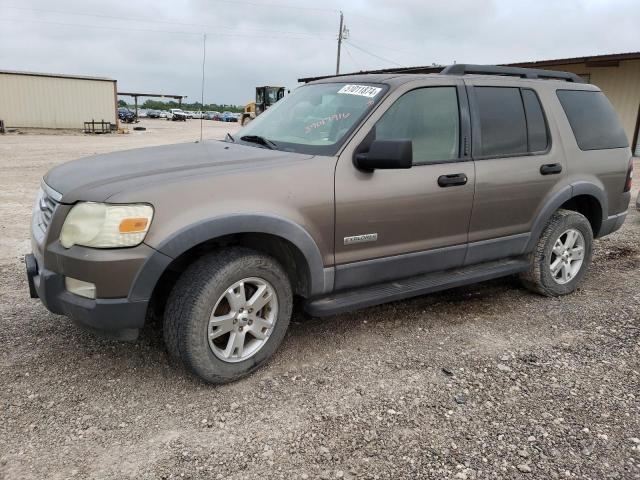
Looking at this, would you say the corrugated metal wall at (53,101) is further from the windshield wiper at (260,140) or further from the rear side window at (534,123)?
the rear side window at (534,123)

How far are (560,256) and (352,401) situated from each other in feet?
8.65

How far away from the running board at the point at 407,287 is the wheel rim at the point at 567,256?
35cm

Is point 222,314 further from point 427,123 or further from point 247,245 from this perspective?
point 427,123

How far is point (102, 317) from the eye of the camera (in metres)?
2.71

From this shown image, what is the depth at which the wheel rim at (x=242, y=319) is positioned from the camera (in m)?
2.99

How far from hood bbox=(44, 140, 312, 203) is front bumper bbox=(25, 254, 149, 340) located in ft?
1.54

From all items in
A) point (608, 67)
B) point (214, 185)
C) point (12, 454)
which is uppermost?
point (608, 67)

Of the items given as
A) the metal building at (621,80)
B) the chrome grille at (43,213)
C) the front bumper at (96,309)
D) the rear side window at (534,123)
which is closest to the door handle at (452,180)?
the rear side window at (534,123)

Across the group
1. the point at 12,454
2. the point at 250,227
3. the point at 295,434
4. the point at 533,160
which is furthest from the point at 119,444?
the point at 533,160

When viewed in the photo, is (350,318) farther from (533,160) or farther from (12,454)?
(12,454)

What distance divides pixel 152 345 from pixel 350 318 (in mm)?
1482

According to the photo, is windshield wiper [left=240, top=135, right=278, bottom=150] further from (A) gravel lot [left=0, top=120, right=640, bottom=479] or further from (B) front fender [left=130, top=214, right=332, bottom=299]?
(A) gravel lot [left=0, top=120, right=640, bottom=479]

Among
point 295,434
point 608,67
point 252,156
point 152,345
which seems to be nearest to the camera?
point 295,434

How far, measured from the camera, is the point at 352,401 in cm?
299
